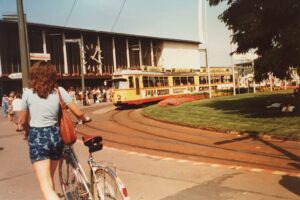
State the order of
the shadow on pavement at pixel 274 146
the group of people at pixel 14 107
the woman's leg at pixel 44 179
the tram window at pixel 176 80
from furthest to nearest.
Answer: the tram window at pixel 176 80
the group of people at pixel 14 107
the shadow on pavement at pixel 274 146
the woman's leg at pixel 44 179

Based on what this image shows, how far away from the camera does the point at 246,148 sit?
1209 centimetres

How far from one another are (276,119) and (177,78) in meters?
22.8

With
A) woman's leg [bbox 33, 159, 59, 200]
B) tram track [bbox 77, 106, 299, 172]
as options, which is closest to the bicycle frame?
woman's leg [bbox 33, 159, 59, 200]

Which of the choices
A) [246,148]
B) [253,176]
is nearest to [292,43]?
[246,148]

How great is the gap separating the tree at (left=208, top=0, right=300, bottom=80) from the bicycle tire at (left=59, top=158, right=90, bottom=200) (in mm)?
13146

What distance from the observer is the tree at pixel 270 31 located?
18.1m

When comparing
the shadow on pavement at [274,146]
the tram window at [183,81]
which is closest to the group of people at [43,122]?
the shadow on pavement at [274,146]

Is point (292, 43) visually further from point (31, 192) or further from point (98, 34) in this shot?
point (98, 34)

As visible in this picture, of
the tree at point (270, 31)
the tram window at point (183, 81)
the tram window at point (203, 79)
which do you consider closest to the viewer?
the tree at point (270, 31)

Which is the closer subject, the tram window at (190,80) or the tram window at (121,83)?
the tram window at (121,83)

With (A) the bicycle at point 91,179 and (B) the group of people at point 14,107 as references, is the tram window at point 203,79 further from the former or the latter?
(A) the bicycle at point 91,179

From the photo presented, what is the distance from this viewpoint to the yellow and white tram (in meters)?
34.4

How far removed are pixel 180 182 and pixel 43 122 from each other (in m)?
3.24

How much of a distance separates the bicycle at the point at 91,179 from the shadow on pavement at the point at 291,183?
119 inches
